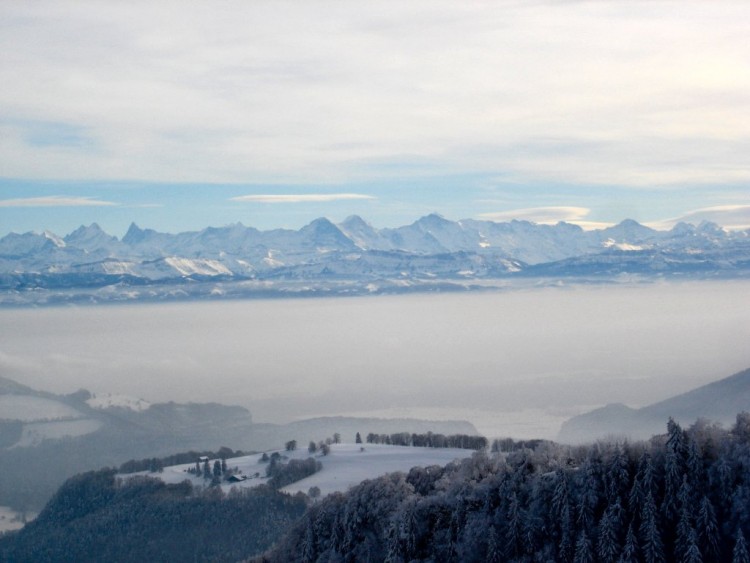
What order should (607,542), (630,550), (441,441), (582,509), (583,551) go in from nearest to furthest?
(630,550), (607,542), (583,551), (582,509), (441,441)

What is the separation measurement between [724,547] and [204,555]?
57.0m

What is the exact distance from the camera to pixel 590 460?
191 ft

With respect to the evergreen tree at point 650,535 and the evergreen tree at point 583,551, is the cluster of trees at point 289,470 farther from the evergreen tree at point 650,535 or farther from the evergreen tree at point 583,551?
the evergreen tree at point 650,535

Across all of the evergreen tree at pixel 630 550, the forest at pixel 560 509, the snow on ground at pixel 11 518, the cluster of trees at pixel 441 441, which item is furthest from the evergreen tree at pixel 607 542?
the snow on ground at pixel 11 518

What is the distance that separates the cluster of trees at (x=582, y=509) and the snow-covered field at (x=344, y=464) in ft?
109

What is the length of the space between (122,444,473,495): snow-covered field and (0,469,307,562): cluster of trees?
3406mm

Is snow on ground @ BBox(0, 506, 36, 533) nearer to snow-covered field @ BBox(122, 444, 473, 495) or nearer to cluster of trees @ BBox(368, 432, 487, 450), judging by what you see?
snow-covered field @ BBox(122, 444, 473, 495)

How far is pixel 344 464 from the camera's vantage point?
4348 inches

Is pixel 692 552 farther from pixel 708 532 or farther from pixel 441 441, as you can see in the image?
pixel 441 441

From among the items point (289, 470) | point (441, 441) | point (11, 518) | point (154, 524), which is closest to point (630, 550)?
point (289, 470)

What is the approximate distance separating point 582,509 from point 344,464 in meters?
57.2

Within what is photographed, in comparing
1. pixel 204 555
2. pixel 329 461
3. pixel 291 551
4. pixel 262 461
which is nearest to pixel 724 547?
pixel 291 551

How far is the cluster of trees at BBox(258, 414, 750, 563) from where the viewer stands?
52531 mm

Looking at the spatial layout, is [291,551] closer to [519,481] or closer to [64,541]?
[519,481]
